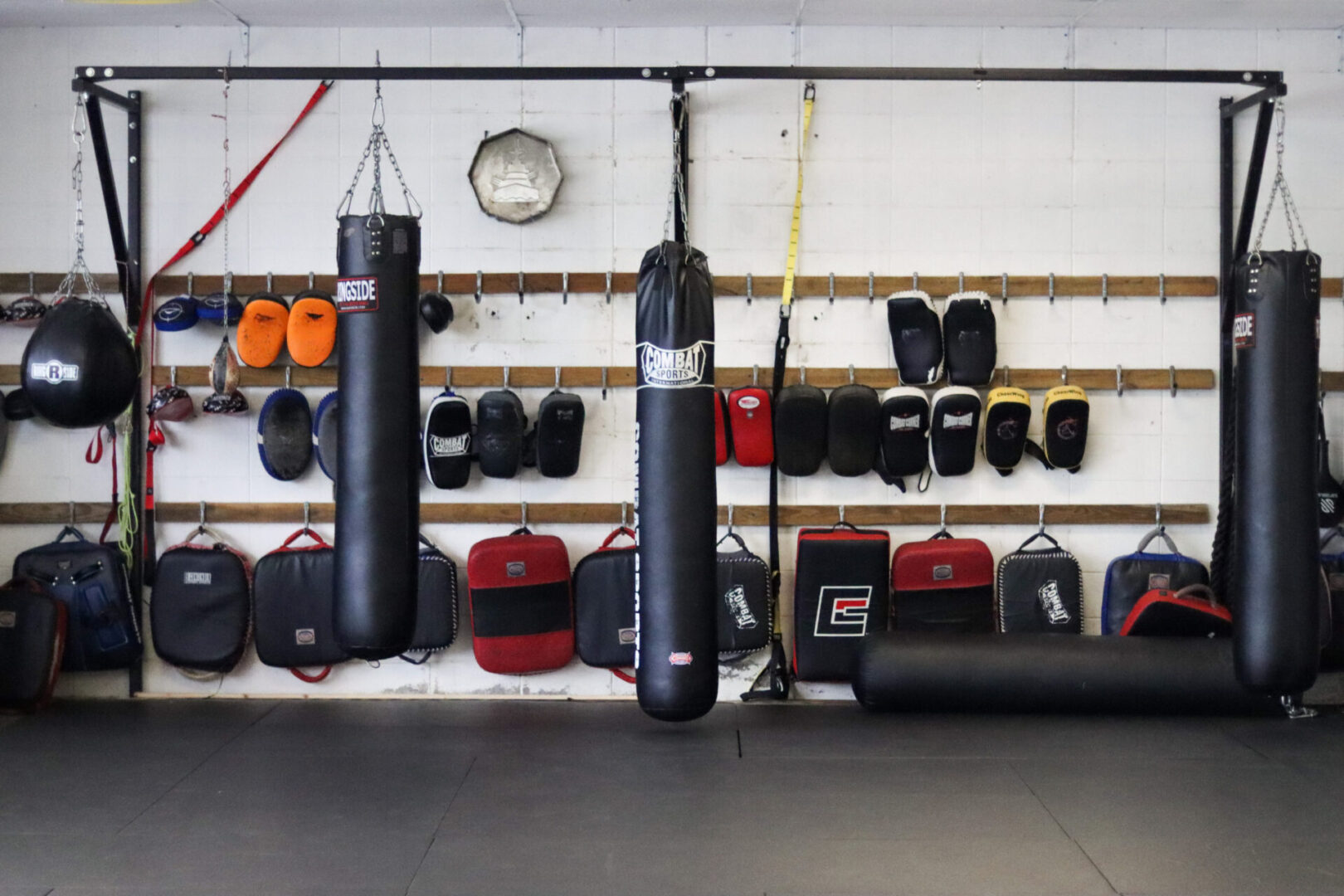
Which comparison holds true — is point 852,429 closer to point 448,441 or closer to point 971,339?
point 971,339

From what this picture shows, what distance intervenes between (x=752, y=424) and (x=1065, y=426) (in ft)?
4.46

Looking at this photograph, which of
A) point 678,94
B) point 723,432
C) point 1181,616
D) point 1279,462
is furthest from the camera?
point 723,432

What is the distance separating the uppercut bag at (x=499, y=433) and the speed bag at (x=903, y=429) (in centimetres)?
157

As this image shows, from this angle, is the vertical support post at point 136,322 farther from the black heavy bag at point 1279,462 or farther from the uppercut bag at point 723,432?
the black heavy bag at point 1279,462

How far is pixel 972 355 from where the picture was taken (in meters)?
4.73

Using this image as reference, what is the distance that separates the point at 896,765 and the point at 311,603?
2571 millimetres

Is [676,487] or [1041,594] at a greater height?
[676,487]

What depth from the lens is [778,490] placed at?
495 centimetres

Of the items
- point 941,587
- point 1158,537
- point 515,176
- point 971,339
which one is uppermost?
point 515,176

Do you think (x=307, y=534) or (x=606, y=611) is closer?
(x=606, y=611)

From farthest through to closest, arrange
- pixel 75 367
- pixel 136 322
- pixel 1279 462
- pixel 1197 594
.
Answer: pixel 136 322
pixel 1197 594
pixel 75 367
pixel 1279 462

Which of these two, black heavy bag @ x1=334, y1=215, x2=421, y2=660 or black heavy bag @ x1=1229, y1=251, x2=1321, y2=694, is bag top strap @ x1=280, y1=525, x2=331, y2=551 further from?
black heavy bag @ x1=1229, y1=251, x2=1321, y2=694

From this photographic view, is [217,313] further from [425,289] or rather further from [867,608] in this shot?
[867,608]

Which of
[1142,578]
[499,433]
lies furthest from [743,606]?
[1142,578]
